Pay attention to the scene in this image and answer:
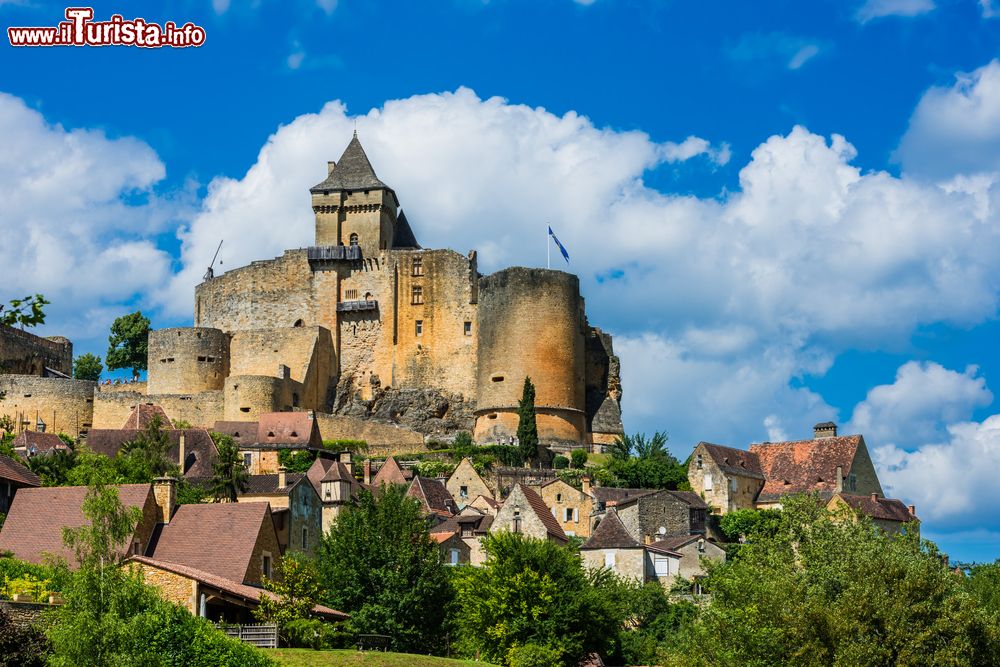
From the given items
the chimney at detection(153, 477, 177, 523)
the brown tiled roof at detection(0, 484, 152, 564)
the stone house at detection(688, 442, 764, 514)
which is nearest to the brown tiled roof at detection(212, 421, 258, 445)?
the stone house at detection(688, 442, 764, 514)

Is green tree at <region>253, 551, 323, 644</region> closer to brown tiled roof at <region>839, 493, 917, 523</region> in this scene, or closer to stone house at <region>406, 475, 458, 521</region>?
stone house at <region>406, 475, 458, 521</region>

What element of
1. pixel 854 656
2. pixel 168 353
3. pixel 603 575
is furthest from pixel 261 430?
pixel 854 656

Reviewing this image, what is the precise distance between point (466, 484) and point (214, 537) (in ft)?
127

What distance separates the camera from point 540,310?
3762 inches

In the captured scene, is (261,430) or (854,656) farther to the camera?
(261,430)

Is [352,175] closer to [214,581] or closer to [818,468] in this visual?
[818,468]

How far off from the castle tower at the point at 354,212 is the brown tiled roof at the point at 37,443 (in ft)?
86.3

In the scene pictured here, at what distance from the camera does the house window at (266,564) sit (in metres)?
43.7

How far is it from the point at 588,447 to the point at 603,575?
36482mm

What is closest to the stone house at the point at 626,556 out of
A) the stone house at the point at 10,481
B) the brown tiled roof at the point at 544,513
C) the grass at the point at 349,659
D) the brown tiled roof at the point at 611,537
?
the brown tiled roof at the point at 611,537

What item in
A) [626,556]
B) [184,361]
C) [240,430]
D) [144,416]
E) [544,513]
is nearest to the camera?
[626,556]

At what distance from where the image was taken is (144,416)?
294 ft

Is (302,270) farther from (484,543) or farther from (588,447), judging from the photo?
(484,543)

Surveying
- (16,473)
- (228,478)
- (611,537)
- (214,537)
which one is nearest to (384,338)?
(611,537)
